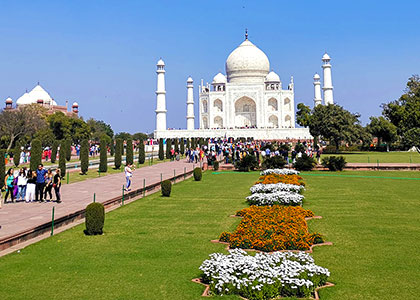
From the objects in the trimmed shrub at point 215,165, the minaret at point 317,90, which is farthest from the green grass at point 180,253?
the minaret at point 317,90

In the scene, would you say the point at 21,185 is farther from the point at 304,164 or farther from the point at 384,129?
the point at 384,129

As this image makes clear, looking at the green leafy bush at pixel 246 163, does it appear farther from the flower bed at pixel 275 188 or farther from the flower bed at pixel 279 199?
the flower bed at pixel 279 199

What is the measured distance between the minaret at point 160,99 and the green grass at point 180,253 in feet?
135

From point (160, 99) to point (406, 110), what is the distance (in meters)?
Answer: 27.2

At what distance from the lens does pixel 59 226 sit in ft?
29.8

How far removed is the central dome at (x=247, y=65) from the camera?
58500mm

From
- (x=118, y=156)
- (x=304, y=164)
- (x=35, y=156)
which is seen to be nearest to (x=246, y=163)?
(x=304, y=164)

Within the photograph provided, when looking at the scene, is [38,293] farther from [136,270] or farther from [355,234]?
[355,234]

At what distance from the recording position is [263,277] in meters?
5.17

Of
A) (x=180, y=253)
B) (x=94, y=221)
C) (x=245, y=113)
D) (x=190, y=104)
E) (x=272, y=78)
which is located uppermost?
(x=272, y=78)

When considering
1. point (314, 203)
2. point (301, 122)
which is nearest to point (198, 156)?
point (314, 203)

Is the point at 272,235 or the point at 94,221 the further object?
the point at 94,221

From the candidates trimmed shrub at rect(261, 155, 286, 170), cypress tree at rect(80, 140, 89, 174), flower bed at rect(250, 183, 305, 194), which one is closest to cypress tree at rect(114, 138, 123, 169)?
cypress tree at rect(80, 140, 89, 174)

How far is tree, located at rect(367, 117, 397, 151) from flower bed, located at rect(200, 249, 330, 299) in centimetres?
3718
